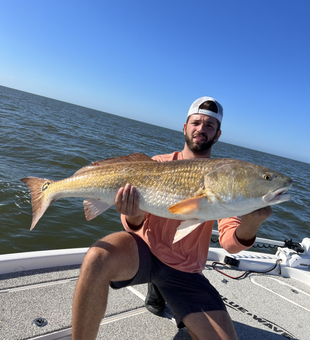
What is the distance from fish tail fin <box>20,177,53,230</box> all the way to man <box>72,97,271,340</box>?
3.03 ft

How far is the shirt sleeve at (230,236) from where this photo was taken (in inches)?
117

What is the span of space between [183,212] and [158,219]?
799 mm

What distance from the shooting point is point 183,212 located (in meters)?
2.56

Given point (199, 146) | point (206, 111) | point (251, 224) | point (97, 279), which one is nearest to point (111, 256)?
point (97, 279)

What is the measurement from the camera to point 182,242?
3.12m

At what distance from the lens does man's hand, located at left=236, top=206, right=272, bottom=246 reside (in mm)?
2637

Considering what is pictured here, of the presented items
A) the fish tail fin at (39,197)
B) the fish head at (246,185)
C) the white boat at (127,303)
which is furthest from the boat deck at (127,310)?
the fish head at (246,185)

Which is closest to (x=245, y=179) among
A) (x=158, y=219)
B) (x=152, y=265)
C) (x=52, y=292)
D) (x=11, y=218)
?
(x=158, y=219)

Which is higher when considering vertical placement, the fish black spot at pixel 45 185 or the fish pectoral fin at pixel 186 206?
the fish pectoral fin at pixel 186 206

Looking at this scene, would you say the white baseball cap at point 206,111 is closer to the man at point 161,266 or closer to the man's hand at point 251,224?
the man at point 161,266

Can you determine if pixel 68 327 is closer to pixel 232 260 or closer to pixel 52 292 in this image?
pixel 52 292

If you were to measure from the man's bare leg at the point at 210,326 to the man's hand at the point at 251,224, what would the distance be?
80cm

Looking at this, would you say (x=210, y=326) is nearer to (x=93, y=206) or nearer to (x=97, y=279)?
(x=97, y=279)

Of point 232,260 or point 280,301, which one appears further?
point 232,260
